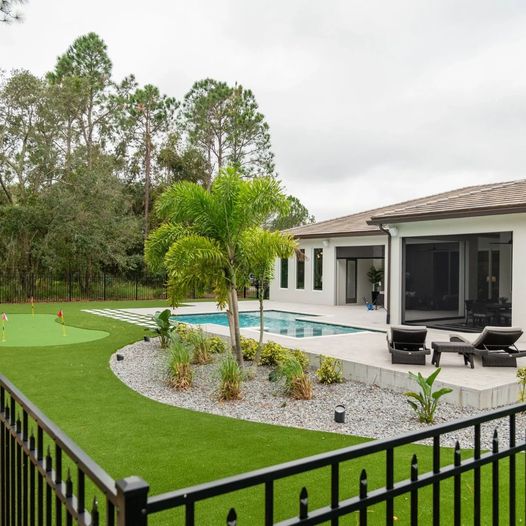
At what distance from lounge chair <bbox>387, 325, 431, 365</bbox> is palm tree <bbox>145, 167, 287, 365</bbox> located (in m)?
2.85

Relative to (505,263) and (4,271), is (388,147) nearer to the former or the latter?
(505,263)

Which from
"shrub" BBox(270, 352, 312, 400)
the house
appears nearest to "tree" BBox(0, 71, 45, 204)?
the house

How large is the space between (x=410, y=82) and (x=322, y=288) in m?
9.45

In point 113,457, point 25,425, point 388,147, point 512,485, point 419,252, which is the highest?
point 388,147

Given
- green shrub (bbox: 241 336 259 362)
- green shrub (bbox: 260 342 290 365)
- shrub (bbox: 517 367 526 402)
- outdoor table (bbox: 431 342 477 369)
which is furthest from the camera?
green shrub (bbox: 241 336 259 362)

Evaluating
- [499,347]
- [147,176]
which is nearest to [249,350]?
[499,347]

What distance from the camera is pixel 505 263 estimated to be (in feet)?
60.8

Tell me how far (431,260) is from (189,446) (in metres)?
16.6

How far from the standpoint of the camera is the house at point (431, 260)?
13.0 m

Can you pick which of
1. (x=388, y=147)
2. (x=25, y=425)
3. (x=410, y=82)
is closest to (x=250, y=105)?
(x=388, y=147)

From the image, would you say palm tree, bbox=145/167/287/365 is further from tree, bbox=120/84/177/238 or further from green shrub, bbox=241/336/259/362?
tree, bbox=120/84/177/238

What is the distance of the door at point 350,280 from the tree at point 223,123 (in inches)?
549

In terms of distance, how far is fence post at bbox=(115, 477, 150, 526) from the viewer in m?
1.34

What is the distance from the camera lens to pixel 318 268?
77.5 feet
